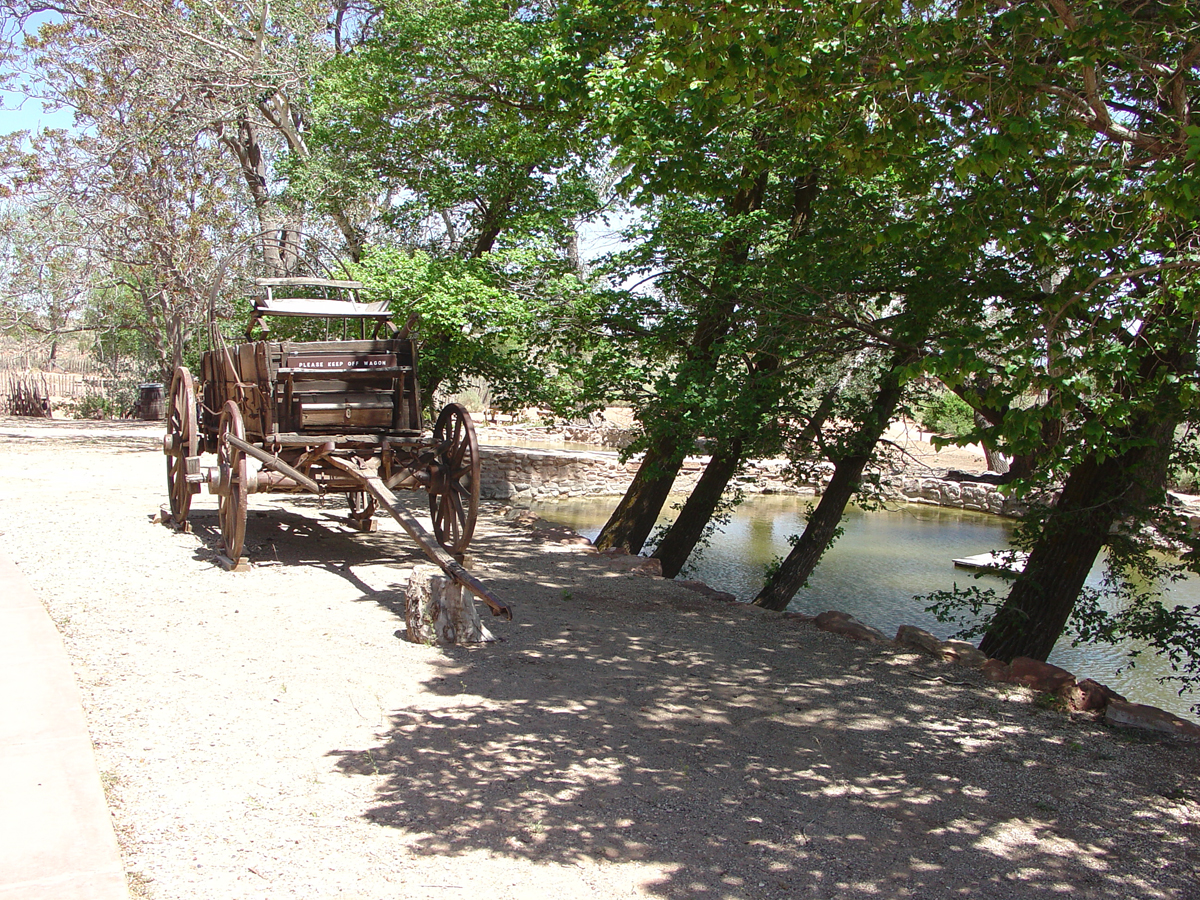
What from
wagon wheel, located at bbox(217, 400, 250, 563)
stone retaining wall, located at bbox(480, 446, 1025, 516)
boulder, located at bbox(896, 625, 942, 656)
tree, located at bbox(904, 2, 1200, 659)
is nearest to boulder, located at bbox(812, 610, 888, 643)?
boulder, located at bbox(896, 625, 942, 656)

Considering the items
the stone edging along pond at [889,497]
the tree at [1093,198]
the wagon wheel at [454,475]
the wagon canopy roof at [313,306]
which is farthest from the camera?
the wagon canopy roof at [313,306]

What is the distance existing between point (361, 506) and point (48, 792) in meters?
7.31

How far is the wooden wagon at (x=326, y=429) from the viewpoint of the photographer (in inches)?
303

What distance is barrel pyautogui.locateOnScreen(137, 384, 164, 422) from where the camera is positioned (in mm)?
25797

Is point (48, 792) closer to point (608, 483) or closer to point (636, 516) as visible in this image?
point (636, 516)

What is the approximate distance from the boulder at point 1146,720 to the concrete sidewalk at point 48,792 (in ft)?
16.5

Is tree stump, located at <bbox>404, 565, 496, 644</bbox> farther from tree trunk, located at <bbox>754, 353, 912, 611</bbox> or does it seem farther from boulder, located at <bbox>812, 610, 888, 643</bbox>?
tree trunk, located at <bbox>754, 353, 912, 611</bbox>

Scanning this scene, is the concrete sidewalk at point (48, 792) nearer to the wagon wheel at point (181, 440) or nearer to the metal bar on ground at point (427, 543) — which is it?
the metal bar on ground at point (427, 543)

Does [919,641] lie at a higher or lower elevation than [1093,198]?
lower

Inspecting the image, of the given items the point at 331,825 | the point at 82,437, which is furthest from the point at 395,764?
the point at 82,437

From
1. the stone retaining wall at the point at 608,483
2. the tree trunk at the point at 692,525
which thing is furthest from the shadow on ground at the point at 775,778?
the stone retaining wall at the point at 608,483

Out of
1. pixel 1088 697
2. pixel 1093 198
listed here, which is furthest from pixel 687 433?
pixel 1093 198

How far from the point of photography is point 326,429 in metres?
8.03

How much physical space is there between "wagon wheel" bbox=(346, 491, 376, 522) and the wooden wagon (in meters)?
1.43
